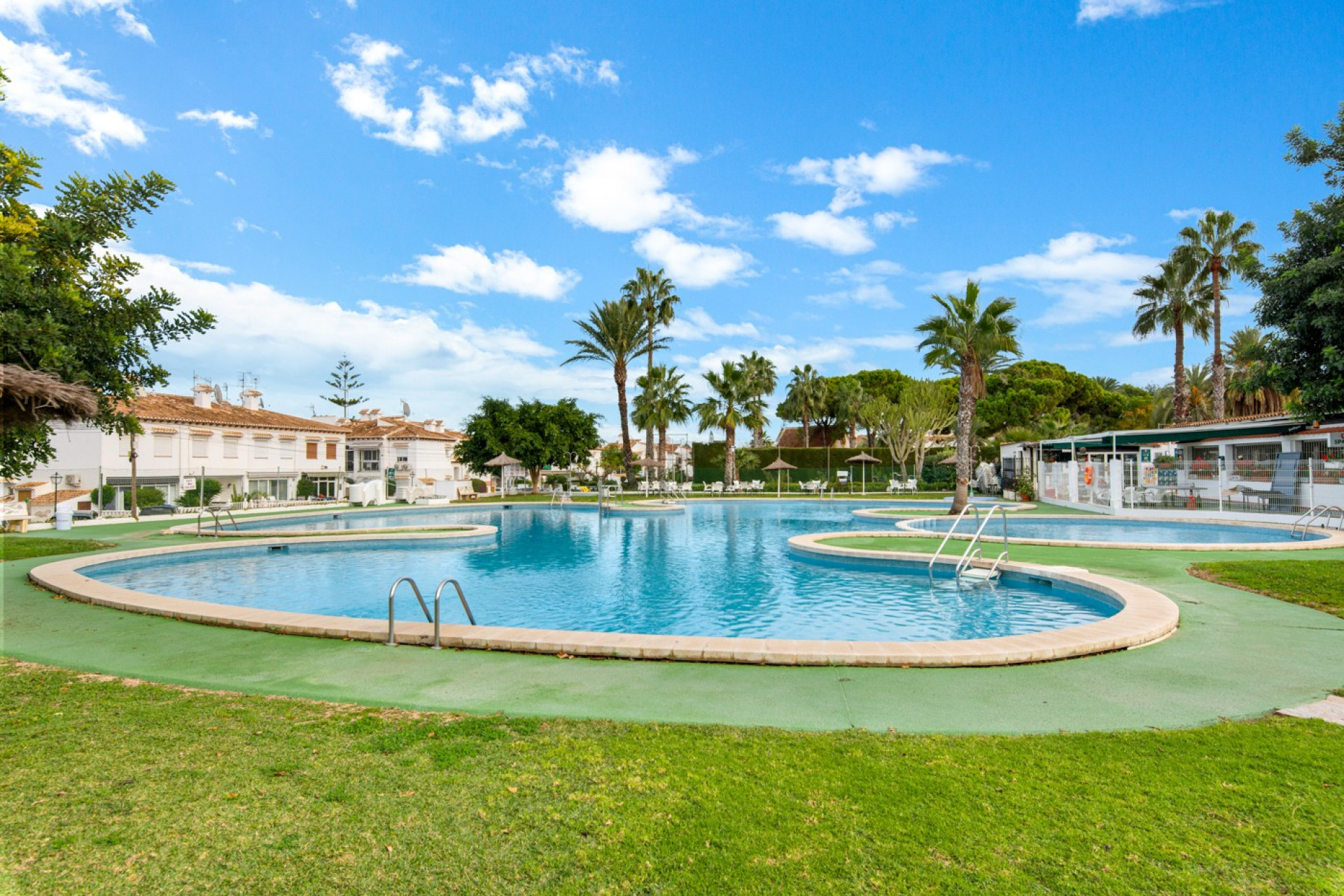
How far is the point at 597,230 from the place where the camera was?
25.2 m

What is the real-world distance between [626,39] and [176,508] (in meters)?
23.9

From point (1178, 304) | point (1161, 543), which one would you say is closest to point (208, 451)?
point (1161, 543)

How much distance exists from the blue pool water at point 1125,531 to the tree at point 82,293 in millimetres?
15454

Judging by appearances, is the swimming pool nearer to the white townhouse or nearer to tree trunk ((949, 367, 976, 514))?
tree trunk ((949, 367, 976, 514))

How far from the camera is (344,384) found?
64000 mm

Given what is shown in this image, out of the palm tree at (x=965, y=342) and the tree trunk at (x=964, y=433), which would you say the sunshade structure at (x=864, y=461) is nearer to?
the tree trunk at (x=964, y=433)

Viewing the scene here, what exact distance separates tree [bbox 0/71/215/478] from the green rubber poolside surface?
2.25 m

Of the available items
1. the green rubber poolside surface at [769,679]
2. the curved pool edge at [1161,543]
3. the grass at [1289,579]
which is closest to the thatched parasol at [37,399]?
the green rubber poolside surface at [769,679]

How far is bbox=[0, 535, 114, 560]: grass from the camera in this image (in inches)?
525

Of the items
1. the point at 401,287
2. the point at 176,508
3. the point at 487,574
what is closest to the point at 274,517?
the point at 176,508

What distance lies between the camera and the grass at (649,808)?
2.51 m

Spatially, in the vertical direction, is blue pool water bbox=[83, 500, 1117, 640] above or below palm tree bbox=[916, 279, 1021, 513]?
below

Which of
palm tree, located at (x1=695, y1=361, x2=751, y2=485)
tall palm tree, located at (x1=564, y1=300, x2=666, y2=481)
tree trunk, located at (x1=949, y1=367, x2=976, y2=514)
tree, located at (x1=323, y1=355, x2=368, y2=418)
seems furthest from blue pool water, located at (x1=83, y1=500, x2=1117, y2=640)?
tree, located at (x1=323, y1=355, x2=368, y2=418)

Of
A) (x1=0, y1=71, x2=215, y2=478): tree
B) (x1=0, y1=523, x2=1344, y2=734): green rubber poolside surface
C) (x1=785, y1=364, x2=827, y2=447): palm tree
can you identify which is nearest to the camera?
(x1=0, y1=523, x2=1344, y2=734): green rubber poolside surface
